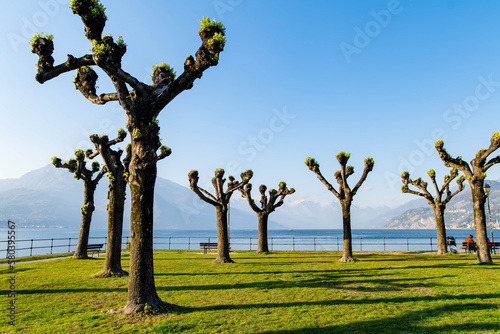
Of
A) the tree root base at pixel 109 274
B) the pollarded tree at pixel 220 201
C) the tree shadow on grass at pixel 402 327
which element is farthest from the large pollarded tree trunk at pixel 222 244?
the tree shadow on grass at pixel 402 327

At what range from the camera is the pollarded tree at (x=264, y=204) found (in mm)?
25281

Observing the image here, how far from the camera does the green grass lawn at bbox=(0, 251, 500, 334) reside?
21.2 feet

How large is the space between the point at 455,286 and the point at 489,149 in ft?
30.8

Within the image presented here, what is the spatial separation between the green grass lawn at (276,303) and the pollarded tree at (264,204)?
1189cm

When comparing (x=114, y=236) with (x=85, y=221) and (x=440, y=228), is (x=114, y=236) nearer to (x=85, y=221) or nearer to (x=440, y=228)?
(x=85, y=221)

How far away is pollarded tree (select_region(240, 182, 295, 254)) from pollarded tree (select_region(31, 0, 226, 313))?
16.6 metres

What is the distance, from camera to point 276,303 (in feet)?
27.7

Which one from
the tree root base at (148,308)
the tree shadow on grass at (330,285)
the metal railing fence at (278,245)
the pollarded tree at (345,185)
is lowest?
the metal railing fence at (278,245)

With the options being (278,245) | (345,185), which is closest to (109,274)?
(345,185)

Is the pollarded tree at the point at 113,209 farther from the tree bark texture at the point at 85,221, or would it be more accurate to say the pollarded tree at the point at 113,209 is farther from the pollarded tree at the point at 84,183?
the tree bark texture at the point at 85,221

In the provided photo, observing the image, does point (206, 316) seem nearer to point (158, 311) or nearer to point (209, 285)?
point (158, 311)

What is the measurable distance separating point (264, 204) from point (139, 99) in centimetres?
1942

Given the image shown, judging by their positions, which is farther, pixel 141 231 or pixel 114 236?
pixel 114 236

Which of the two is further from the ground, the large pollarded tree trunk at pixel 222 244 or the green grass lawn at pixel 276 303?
the large pollarded tree trunk at pixel 222 244
